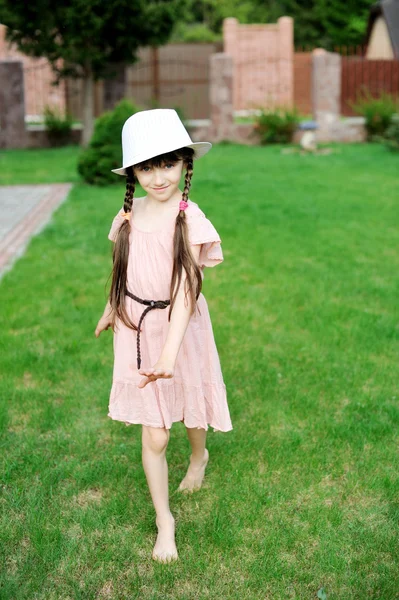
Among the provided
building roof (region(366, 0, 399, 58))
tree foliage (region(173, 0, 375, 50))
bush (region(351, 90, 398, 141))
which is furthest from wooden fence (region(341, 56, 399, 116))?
tree foliage (region(173, 0, 375, 50))

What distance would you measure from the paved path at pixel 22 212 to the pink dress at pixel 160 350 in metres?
3.99

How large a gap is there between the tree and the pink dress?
586 inches

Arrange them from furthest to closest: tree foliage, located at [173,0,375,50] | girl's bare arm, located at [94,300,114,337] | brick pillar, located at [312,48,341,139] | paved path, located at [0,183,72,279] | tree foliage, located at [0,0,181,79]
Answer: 1. tree foliage, located at [173,0,375,50]
2. brick pillar, located at [312,48,341,139]
3. tree foliage, located at [0,0,181,79]
4. paved path, located at [0,183,72,279]
5. girl's bare arm, located at [94,300,114,337]

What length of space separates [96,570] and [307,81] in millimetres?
30282

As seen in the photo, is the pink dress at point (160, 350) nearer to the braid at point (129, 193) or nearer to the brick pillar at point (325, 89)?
the braid at point (129, 193)

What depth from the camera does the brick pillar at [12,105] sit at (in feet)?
62.3

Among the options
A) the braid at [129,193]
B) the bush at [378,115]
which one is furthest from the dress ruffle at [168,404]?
the bush at [378,115]

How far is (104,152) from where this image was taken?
1172cm

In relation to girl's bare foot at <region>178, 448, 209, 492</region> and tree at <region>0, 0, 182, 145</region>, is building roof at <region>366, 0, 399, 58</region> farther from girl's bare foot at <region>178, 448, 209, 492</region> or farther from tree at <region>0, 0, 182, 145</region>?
girl's bare foot at <region>178, 448, 209, 492</region>

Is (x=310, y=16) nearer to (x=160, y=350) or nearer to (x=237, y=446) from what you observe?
(x=237, y=446)

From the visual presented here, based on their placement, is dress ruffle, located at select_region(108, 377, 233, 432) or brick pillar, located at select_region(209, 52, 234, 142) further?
brick pillar, located at select_region(209, 52, 234, 142)

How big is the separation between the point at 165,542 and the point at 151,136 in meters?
1.47

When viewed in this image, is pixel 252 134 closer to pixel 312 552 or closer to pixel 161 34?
pixel 161 34

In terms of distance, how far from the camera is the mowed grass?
2553 mm
